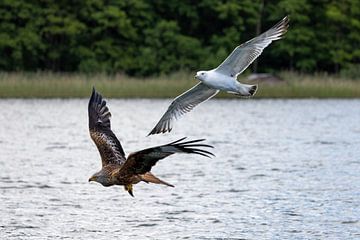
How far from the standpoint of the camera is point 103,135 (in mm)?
14289

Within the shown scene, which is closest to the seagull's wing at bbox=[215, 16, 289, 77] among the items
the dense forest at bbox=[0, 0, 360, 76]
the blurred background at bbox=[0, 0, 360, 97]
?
the blurred background at bbox=[0, 0, 360, 97]

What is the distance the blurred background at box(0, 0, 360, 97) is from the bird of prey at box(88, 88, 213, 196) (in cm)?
3069

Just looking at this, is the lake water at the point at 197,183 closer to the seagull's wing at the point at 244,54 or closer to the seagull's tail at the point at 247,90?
the seagull's tail at the point at 247,90

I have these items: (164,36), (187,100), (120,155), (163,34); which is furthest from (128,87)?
(120,155)

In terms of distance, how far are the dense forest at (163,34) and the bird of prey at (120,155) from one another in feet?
106

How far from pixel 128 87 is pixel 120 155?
2706 cm

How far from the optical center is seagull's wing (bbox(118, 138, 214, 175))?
11.1 metres

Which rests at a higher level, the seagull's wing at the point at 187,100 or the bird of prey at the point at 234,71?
the bird of prey at the point at 234,71

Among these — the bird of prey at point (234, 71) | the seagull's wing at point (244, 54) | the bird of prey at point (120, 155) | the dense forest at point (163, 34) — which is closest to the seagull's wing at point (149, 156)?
the bird of prey at point (120, 155)

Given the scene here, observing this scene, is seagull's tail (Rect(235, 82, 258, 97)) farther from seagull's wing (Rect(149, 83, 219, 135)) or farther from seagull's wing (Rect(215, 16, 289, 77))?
seagull's wing (Rect(149, 83, 219, 135))

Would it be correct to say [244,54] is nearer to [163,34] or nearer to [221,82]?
[221,82]

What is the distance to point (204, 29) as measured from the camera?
55.5m

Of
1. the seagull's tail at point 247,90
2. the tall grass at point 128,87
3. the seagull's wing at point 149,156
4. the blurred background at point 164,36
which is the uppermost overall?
the seagull's tail at point 247,90

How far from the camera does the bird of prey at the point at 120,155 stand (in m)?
11.3
